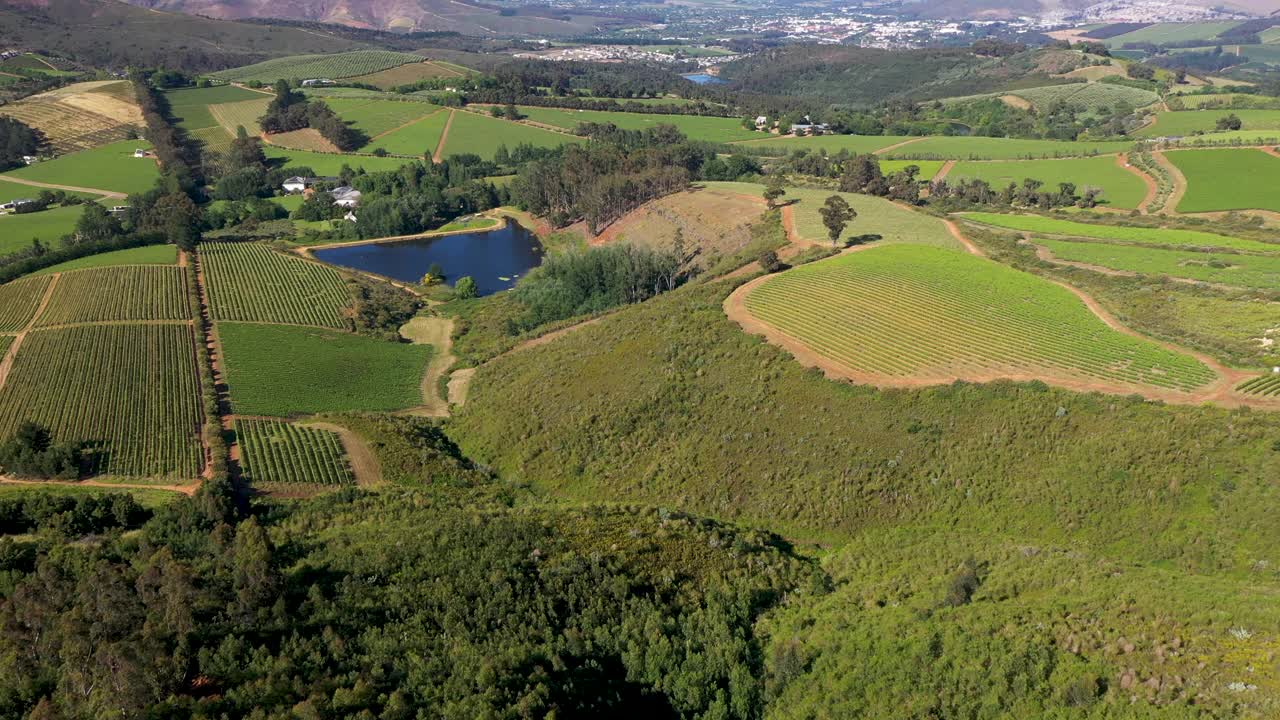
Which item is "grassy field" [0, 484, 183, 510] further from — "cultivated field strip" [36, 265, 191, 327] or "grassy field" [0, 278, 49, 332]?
"grassy field" [0, 278, 49, 332]

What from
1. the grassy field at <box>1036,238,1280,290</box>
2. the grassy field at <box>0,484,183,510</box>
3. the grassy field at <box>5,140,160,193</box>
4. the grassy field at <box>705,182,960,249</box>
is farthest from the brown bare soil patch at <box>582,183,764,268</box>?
the grassy field at <box>5,140,160,193</box>

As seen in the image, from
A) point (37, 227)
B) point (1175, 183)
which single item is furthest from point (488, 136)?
point (1175, 183)

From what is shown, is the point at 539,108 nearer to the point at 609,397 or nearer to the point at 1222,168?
the point at 1222,168

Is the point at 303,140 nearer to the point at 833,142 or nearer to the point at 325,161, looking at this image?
the point at 325,161

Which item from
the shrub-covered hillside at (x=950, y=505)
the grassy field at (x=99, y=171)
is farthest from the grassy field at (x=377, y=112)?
the shrub-covered hillside at (x=950, y=505)

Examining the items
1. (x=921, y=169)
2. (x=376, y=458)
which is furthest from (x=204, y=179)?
(x=921, y=169)

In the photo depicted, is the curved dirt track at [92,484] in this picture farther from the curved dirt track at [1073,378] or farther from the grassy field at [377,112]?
the grassy field at [377,112]
